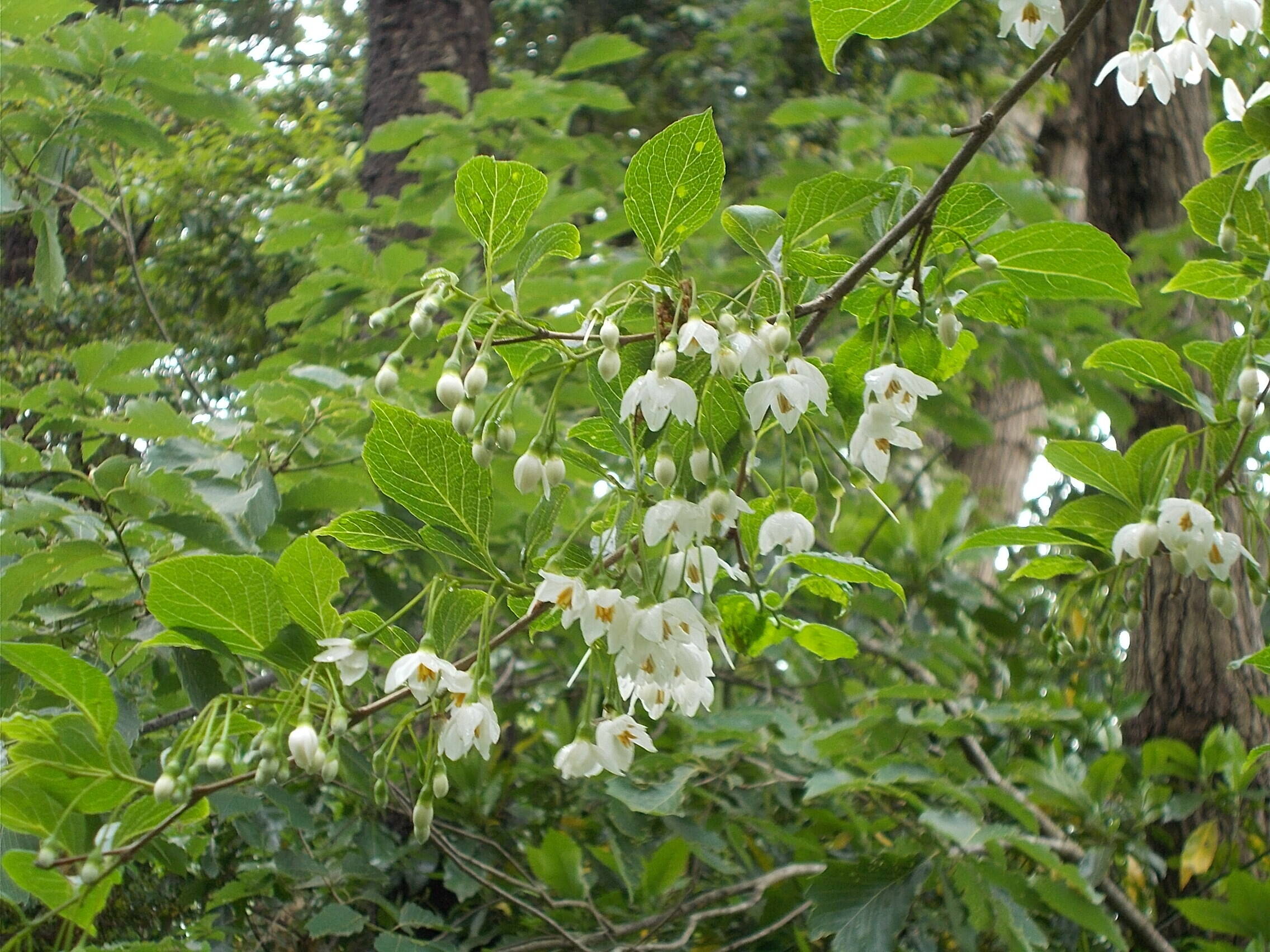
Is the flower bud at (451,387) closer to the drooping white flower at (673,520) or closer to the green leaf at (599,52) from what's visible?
the drooping white flower at (673,520)

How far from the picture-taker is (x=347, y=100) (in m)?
6.34

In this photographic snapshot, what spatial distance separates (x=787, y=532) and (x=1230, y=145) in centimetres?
68

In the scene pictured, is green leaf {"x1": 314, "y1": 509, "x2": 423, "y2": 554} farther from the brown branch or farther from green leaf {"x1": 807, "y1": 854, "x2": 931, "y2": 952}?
green leaf {"x1": 807, "y1": 854, "x2": 931, "y2": 952}

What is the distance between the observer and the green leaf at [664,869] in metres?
2.07

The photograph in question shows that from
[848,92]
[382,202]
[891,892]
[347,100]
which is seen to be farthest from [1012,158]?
[891,892]

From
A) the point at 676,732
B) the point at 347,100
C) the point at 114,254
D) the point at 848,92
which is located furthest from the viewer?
the point at 347,100

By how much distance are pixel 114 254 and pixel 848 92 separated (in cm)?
393

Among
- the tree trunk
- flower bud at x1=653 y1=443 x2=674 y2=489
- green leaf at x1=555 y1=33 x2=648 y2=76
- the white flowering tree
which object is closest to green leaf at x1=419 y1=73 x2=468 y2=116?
the white flowering tree

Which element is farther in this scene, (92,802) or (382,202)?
(382,202)

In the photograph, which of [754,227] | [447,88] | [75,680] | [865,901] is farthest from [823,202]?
[447,88]

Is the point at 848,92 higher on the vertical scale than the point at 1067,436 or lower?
higher

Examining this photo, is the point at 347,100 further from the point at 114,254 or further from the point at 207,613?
the point at 207,613

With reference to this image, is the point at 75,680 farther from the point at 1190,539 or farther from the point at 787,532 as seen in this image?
the point at 1190,539

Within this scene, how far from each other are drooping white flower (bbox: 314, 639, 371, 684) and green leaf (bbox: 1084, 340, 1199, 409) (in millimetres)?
838
